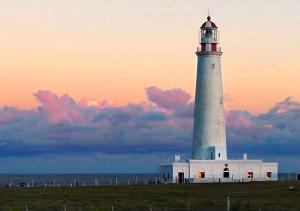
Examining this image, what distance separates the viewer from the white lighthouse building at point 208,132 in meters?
91.5

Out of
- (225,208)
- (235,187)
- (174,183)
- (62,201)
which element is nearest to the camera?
(225,208)

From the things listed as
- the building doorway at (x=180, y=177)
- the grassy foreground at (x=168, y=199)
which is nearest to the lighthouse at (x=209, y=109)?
the building doorway at (x=180, y=177)

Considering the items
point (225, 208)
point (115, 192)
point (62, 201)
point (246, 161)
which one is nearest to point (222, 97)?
point (246, 161)

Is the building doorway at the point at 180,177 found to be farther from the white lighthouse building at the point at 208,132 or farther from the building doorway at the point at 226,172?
the building doorway at the point at 226,172

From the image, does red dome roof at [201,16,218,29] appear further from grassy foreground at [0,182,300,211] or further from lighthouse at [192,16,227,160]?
grassy foreground at [0,182,300,211]

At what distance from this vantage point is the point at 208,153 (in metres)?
91.9

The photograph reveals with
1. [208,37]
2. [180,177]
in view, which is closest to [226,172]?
[180,177]

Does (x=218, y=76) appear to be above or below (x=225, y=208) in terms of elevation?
above

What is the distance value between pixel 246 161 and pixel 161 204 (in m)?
38.9

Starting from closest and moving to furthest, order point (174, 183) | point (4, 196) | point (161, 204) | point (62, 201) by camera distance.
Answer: point (161, 204) < point (62, 201) < point (4, 196) < point (174, 183)

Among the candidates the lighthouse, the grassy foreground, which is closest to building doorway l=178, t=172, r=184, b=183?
the lighthouse

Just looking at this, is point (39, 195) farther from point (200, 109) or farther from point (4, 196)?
point (200, 109)

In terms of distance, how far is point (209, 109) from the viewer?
91375mm

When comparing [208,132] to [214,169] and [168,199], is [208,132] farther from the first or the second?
[168,199]
